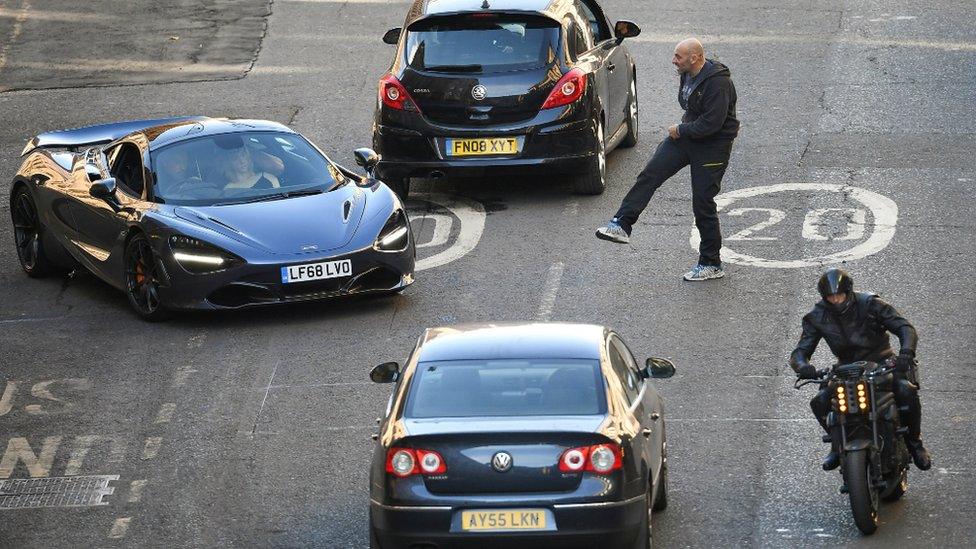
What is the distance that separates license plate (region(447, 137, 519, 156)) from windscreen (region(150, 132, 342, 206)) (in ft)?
6.07

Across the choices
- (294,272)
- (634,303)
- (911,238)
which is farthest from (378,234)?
(911,238)

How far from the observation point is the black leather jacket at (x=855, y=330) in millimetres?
10320

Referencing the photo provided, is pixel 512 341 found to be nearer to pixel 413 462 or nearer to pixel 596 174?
pixel 413 462

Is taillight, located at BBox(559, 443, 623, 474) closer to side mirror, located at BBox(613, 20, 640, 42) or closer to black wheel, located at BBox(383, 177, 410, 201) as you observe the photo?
black wheel, located at BBox(383, 177, 410, 201)

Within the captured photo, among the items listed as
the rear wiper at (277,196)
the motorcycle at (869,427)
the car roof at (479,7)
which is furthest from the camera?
the car roof at (479,7)

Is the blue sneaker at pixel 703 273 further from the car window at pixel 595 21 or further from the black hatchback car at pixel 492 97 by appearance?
the car window at pixel 595 21

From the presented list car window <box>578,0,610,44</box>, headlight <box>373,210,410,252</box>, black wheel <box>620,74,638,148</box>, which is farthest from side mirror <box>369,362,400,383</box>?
black wheel <box>620,74,638,148</box>

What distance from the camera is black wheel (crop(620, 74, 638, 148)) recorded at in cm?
1994

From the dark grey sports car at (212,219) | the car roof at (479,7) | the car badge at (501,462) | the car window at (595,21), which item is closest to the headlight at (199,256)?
the dark grey sports car at (212,219)

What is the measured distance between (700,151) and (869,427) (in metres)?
5.60

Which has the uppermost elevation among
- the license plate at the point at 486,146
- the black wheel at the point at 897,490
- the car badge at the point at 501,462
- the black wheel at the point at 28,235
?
the car badge at the point at 501,462

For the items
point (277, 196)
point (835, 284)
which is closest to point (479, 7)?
point (277, 196)

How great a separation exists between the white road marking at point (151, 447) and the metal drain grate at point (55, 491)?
1.23 feet

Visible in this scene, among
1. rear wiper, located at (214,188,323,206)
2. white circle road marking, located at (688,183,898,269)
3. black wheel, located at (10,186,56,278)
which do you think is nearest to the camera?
rear wiper, located at (214,188,323,206)
